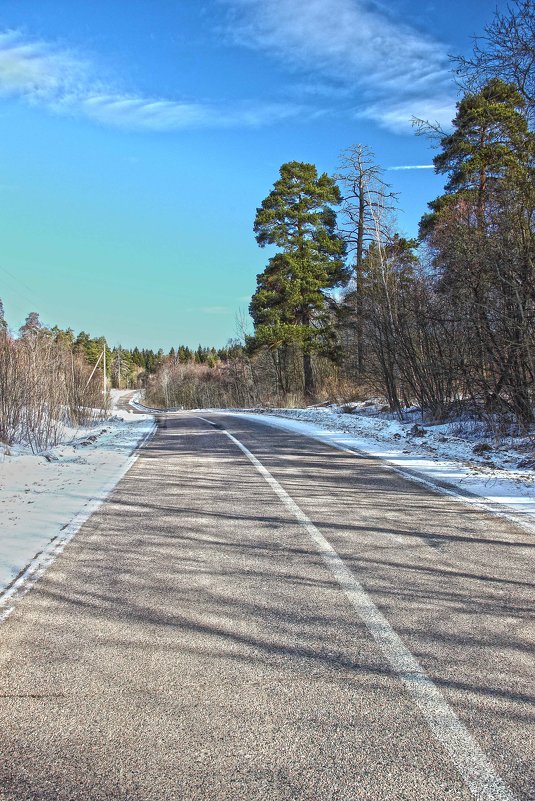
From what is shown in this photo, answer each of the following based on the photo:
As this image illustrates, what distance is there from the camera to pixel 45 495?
7383mm

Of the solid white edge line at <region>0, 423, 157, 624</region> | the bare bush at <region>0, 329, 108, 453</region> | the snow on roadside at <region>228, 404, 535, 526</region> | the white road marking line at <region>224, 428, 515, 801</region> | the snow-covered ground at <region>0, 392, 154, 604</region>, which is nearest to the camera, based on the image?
the white road marking line at <region>224, 428, 515, 801</region>

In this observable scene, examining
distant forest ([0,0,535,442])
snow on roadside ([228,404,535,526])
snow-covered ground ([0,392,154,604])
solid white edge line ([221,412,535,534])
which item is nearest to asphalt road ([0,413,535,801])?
solid white edge line ([221,412,535,534])

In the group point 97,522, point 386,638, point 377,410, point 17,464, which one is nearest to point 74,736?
point 386,638

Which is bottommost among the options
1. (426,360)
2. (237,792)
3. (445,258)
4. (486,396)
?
(237,792)

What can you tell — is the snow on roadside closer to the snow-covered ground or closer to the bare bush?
the snow-covered ground

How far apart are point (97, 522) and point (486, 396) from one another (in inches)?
373

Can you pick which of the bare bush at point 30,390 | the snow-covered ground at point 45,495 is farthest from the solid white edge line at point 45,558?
the bare bush at point 30,390

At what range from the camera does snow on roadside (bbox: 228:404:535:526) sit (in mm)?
6664

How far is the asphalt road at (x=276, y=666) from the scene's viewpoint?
2.01 meters

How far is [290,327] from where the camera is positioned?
101 feet

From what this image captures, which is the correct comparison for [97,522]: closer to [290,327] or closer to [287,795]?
[287,795]

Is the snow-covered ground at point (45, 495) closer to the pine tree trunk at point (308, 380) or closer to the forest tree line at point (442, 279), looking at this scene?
the forest tree line at point (442, 279)

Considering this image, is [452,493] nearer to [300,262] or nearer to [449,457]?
[449,457]

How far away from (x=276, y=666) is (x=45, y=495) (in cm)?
555
